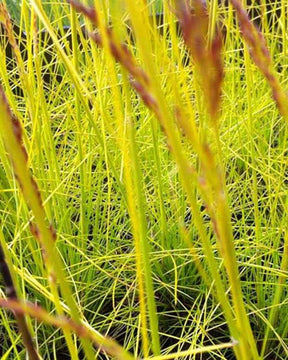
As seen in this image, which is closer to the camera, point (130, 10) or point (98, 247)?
point (130, 10)

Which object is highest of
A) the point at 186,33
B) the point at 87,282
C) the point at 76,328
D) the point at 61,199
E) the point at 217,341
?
the point at 186,33

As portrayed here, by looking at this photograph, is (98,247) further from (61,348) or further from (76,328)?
(76,328)

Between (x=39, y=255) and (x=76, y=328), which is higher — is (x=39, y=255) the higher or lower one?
the lower one

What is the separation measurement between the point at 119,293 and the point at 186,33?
806mm

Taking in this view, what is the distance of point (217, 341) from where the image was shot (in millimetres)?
946

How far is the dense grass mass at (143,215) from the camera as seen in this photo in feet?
1.10

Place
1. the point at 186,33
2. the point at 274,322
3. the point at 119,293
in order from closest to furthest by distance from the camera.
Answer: the point at 186,33 → the point at 274,322 → the point at 119,293

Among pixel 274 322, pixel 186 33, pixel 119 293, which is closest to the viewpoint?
pixel 186 33

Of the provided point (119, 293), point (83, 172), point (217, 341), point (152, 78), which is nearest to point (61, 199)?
point (83, 172)

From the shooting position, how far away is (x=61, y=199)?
105cm

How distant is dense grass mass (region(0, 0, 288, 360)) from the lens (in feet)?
1.10

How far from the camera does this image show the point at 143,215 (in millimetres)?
537

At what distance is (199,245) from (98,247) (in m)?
0.18

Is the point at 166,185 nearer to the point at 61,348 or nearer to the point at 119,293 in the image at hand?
the point at 119,293
